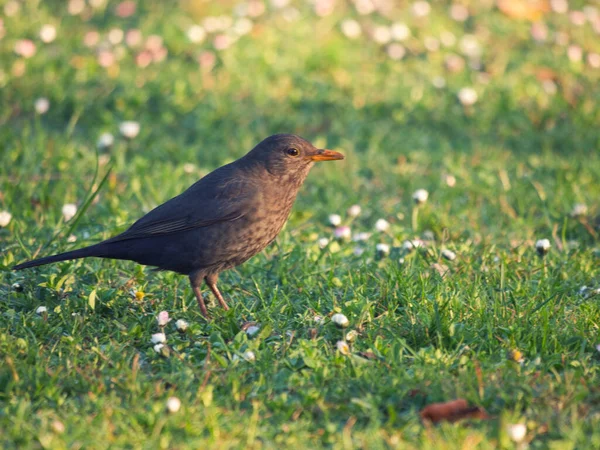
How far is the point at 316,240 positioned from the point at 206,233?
1.30 meters

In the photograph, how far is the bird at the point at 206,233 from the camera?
477cm

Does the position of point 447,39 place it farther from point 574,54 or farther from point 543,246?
point 543,246

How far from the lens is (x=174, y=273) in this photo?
5.35 meters

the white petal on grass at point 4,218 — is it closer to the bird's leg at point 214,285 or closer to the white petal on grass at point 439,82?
the bird's leg at point 214,285

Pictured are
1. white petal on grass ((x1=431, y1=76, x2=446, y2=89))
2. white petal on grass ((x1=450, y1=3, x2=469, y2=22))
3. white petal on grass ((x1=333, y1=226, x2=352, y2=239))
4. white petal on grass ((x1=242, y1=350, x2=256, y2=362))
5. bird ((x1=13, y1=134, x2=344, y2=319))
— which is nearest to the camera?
white petal on grass ((x1=242, y1=350, x2=256, y2=362))

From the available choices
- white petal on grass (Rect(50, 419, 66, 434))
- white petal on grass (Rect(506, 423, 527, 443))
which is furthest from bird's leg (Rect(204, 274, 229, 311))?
white petal on grass (Rect(506, 423, 527, 443))

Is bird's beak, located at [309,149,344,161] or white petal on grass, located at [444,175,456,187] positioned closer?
bird's beak, located at [309,149,344,161]

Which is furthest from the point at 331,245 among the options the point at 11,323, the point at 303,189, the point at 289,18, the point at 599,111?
the point at 289,18

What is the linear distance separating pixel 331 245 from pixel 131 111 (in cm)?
328

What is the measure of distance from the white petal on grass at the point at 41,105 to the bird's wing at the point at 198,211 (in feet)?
10.6

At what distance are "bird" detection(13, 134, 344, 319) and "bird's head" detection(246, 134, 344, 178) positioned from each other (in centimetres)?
16

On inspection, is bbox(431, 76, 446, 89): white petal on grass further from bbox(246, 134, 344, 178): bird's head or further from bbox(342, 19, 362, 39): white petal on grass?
bbox(246, 134, 344, 178): bird's head

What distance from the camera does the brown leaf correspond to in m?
3.60

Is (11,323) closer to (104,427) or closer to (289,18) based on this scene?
(104,427)
